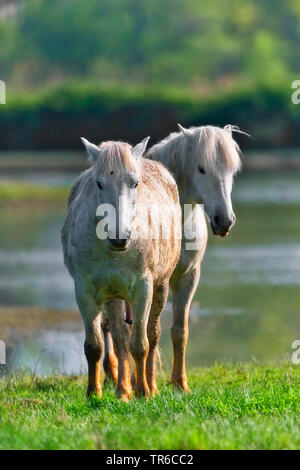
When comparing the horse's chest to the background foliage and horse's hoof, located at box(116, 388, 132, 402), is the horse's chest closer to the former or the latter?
horse's hoof, located at box(116, 388, 132, 402)

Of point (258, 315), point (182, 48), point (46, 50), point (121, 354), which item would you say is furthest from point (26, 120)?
point (121, 354)

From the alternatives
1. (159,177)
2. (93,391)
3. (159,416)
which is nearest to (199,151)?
(159,177)

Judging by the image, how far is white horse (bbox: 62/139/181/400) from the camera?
7352 mm

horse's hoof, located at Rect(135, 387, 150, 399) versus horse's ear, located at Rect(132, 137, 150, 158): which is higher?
horse's ear, located at Rect(132, 137, 150, 158)

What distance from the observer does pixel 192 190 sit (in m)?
8.78

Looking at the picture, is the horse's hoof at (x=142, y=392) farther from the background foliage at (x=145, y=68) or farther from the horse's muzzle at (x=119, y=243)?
the background foliage at (x=145, y=68)

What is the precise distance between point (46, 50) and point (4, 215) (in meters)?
26.5

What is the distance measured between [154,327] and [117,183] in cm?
166

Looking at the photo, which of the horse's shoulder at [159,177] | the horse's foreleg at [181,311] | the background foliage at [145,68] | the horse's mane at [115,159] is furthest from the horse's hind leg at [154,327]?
the background foliage at [145,68]

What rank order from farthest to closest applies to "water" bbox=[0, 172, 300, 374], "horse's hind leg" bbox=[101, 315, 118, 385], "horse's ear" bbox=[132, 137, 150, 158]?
"water" bbox=[0, 172, 300, 374]
"horse's hind leg" bbox=[101, 315, 118, 385]
"horse's ear" bbox=[132, 137, 150, 158]

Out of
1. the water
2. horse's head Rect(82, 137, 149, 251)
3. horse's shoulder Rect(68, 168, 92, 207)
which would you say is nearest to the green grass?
horse's head Rect(82, 137, 149, 251)

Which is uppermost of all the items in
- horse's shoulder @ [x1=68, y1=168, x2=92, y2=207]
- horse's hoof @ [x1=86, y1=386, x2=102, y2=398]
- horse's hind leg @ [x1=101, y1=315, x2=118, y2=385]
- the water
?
horse's shoulder @ [x1=68, y1=168, x2=92, y2=207]

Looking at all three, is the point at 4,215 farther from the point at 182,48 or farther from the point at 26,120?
the point at 182,48
